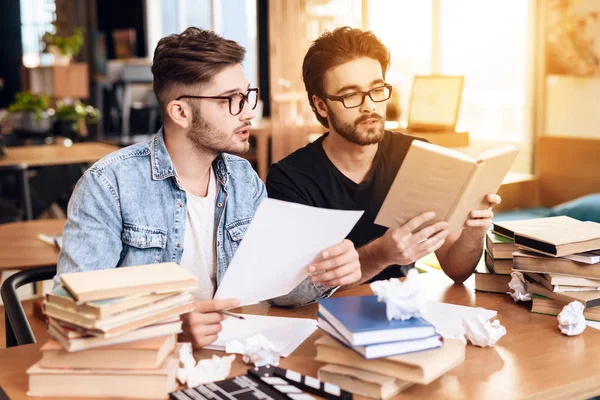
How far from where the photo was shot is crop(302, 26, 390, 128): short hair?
7.02ft

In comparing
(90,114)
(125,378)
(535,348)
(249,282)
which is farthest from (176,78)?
(90,114)

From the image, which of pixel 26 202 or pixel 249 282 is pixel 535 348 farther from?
pixel 26 202

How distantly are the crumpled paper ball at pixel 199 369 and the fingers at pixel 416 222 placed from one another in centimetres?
51

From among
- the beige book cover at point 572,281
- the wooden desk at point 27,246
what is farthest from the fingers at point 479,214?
the wooden desk at point 27,246

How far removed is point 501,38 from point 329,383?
13.3 feet

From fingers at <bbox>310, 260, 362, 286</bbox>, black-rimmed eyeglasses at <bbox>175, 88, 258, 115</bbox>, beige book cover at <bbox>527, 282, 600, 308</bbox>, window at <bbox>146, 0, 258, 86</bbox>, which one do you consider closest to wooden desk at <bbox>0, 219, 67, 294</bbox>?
black-rimmed eyeglasses at <bbox>175, 88, 258, 115</bbox>

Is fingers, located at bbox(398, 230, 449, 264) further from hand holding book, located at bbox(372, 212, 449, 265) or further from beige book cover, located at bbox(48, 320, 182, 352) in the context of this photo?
beige book cover, located at bbox(48, 320, 182, 352)

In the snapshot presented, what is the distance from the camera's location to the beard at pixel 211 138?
175cm

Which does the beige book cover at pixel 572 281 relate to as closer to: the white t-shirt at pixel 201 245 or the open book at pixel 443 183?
the open book at pixel 443 183

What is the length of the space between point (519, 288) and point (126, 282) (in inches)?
36.8

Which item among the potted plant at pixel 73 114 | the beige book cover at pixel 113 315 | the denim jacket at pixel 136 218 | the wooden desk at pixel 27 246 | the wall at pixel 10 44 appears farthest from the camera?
the wall at pixel 10 44

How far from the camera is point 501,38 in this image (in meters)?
4.79

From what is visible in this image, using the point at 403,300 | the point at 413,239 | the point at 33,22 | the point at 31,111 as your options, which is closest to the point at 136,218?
the point at 413,239

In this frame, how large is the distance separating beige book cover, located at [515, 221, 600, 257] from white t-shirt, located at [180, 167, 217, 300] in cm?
72
